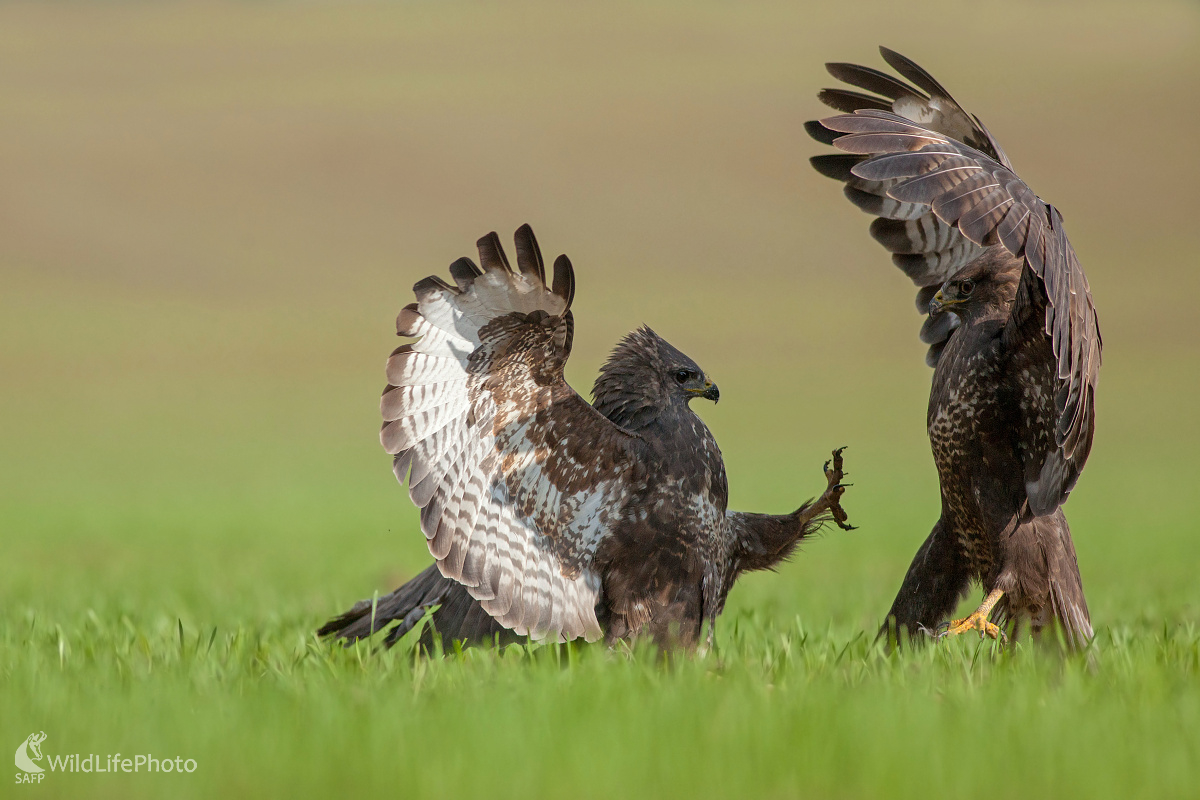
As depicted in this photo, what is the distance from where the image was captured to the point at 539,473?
4422 mm

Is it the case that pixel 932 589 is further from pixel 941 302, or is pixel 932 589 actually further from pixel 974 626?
pixel 941 302

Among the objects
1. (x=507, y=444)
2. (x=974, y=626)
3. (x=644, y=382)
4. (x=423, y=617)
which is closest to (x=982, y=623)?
(x=974, y=626)

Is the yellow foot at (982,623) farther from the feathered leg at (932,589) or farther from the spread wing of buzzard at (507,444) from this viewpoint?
the spread wing of buzzard at (507,444)

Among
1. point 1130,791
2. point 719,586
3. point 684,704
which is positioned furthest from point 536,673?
point 1130,791

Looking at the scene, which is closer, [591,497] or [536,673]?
[536,673]

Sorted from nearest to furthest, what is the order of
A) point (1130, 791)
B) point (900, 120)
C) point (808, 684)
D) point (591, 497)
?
1. point (1130, 791)
2. point (808, 684)
3. point (900, 120)
4. point (591, 497)

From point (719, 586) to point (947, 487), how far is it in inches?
40.9

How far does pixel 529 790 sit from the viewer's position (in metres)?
2.72

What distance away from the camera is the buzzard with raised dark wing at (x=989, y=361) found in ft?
12.3

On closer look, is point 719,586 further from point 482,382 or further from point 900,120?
point 900,120

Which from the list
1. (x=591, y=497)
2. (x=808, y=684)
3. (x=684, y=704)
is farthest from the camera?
(x=591, y=497)

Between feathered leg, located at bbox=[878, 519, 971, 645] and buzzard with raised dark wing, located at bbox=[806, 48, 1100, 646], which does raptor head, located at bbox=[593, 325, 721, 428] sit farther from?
feathered leg, located at bbox=[878, 519, 971, 645]

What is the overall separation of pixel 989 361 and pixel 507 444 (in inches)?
74.1

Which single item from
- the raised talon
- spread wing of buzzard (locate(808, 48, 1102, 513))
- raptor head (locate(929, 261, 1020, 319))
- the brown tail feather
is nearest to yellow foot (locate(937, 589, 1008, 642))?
spread wing of buzzard (locate(808, 48, 1102, 513))
